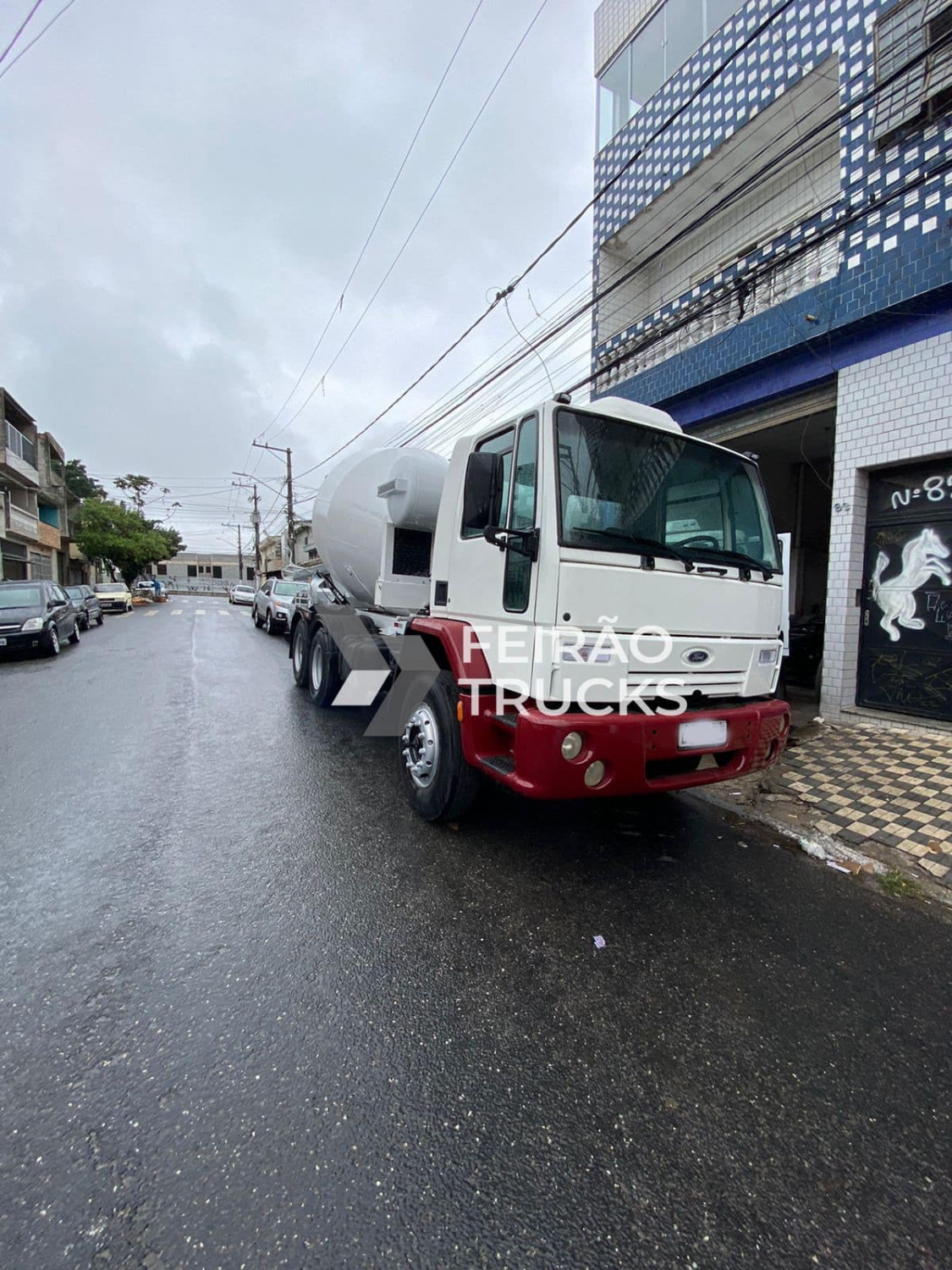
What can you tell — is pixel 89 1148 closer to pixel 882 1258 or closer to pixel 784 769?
pixel 882 1258

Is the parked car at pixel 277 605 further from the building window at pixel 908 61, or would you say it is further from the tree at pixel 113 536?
the tree at pixel 113 536

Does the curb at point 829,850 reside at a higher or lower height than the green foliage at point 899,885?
higher

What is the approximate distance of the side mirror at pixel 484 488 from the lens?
3.48 m

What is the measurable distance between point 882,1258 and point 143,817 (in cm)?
421

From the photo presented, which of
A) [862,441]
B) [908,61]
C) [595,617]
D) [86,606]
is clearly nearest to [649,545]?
[595,617]

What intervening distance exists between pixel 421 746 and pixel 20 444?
31.7 meters

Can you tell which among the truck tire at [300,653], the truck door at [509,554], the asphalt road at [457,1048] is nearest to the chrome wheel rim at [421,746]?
the asphalt road at [457,1048]

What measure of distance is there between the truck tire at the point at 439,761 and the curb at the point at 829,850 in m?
2.17

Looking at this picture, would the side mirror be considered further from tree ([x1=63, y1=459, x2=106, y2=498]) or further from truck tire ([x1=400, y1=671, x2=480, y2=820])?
tree ([x1=63, y1=459, x2=106, y2=498])

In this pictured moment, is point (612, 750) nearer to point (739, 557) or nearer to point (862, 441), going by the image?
point (739, 557)

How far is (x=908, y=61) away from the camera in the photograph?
5766mm

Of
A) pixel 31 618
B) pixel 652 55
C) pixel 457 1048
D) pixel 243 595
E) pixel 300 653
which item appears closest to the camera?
pixel 457 1048

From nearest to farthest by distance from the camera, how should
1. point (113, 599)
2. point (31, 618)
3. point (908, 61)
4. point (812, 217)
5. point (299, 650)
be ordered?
point (908, 61) → point (812, 217) → point (299, 650) → point (31, 618) → point (113, 599)

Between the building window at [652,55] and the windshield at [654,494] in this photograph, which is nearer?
the windshield at [654,494]
